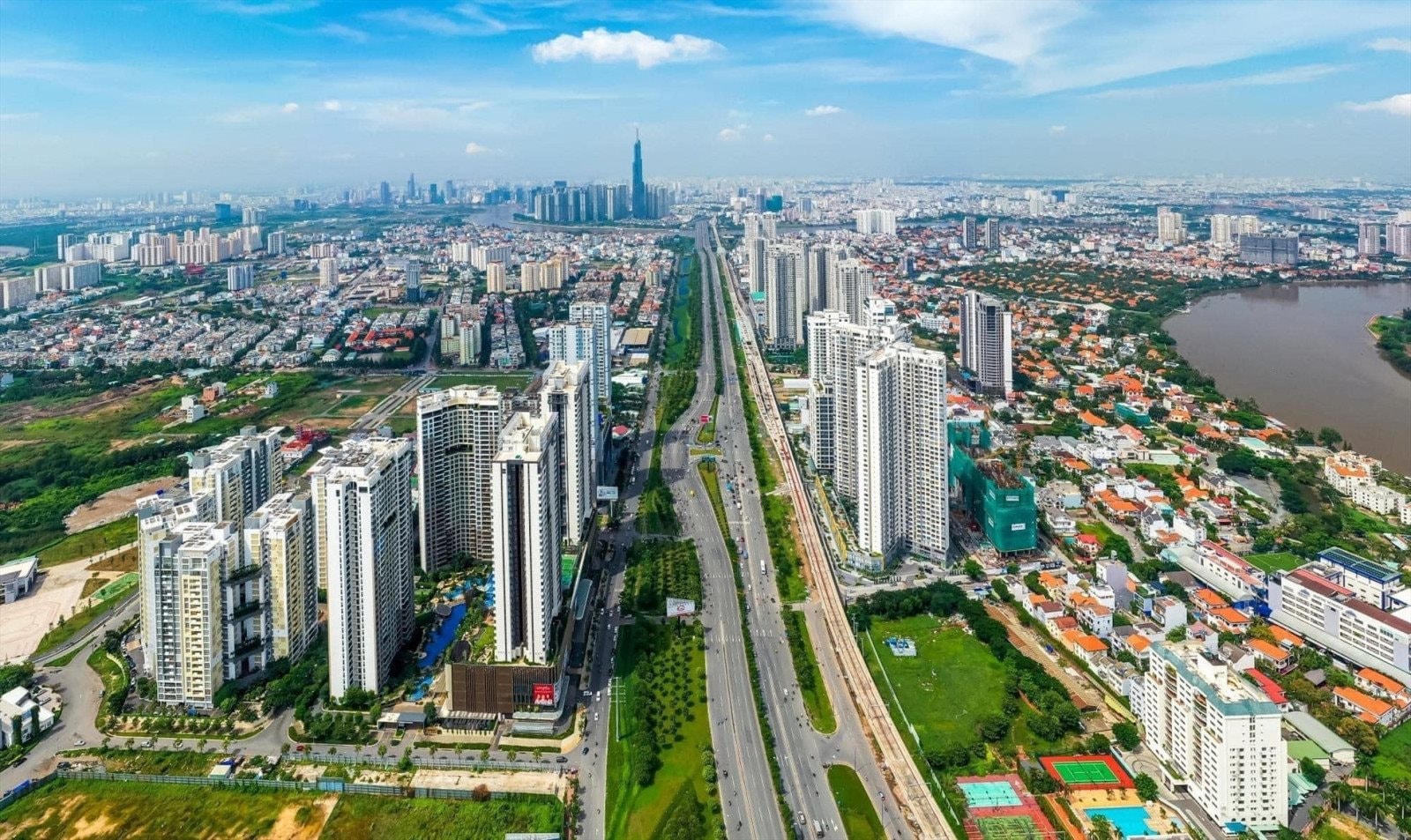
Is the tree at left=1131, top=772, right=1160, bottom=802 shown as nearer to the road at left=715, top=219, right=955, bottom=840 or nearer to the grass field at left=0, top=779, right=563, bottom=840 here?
the road at left=715, top=219, right=955, bottom=840

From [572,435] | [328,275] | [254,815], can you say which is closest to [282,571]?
[254,815]

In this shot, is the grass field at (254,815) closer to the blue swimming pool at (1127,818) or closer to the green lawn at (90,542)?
the blue swimming pool at (1127,818)

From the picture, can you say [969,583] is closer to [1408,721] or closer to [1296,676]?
[1296,676]

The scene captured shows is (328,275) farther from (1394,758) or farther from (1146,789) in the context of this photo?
(1394,758)

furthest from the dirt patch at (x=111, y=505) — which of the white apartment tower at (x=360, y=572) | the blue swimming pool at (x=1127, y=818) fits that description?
the blue swimming pool at (x=1127, y=818)

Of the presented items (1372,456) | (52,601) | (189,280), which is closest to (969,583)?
(1372,456)

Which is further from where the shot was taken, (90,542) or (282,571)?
(90,542)
